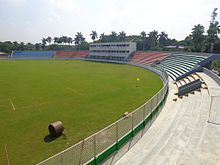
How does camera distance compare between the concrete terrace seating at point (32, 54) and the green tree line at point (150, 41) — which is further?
the concrete terrace seating at point (32, 54)

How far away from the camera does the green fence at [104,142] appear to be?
1096cm

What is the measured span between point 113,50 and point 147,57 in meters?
25.4

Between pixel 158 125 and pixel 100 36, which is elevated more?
pixel 100 36

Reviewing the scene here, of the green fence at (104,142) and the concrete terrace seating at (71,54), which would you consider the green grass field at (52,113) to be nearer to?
the green fence at (104,142)

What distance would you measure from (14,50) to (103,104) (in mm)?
139117

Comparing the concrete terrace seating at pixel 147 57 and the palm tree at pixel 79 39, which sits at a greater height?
the palm tree at pixel 79 39

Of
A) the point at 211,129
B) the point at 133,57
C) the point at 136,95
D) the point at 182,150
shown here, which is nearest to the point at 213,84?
the point at 136,95

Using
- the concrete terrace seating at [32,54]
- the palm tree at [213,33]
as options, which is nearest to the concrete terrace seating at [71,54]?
the concrete terrace seating at [32,54]

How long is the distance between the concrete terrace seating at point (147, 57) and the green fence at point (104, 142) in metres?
59.4

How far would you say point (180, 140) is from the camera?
1582 cm

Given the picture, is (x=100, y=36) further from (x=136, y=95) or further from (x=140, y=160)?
(x=140, y=160)

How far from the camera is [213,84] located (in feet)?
104

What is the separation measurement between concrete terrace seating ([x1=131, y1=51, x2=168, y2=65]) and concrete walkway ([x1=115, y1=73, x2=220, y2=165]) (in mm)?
54205

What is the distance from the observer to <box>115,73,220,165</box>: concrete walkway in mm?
13422
